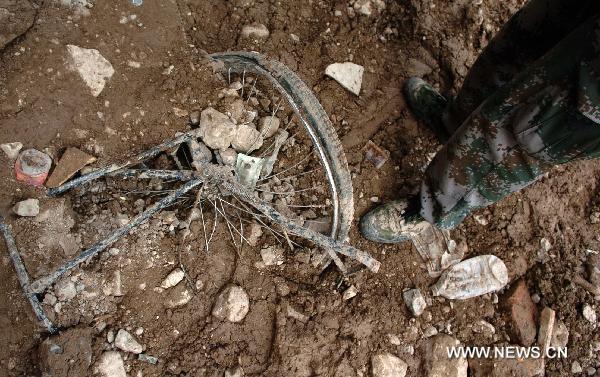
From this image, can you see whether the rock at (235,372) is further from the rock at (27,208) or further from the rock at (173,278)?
the rock at (27,208)

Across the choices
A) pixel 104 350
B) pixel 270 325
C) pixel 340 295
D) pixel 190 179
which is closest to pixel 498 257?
pixel 340 295

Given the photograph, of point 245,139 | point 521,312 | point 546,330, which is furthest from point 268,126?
point 546,330

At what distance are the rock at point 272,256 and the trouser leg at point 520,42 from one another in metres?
0.98

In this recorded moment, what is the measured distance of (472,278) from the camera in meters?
2.06

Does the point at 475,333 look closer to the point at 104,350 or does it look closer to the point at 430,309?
the point at 430,309

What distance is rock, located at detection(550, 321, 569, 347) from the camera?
207 centimetres

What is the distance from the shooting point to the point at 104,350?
165 centimetres

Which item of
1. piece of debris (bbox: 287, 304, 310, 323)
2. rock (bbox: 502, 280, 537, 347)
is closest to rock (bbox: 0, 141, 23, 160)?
piece of debris (bbox: 287, 304, 310, 323)

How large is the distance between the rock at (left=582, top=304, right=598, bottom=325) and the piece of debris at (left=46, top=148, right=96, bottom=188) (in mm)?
2250

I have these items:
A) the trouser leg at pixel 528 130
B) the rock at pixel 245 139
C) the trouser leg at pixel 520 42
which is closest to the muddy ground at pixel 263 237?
the rock at pixel 245 139

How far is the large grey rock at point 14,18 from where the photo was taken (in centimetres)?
177

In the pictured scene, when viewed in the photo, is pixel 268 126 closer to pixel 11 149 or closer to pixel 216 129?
pixel 216 129

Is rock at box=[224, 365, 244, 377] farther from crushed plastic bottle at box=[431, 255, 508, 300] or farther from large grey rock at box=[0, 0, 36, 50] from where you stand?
large grey rock at box=[0, 0, 36, 50]

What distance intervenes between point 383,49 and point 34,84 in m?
1.58
